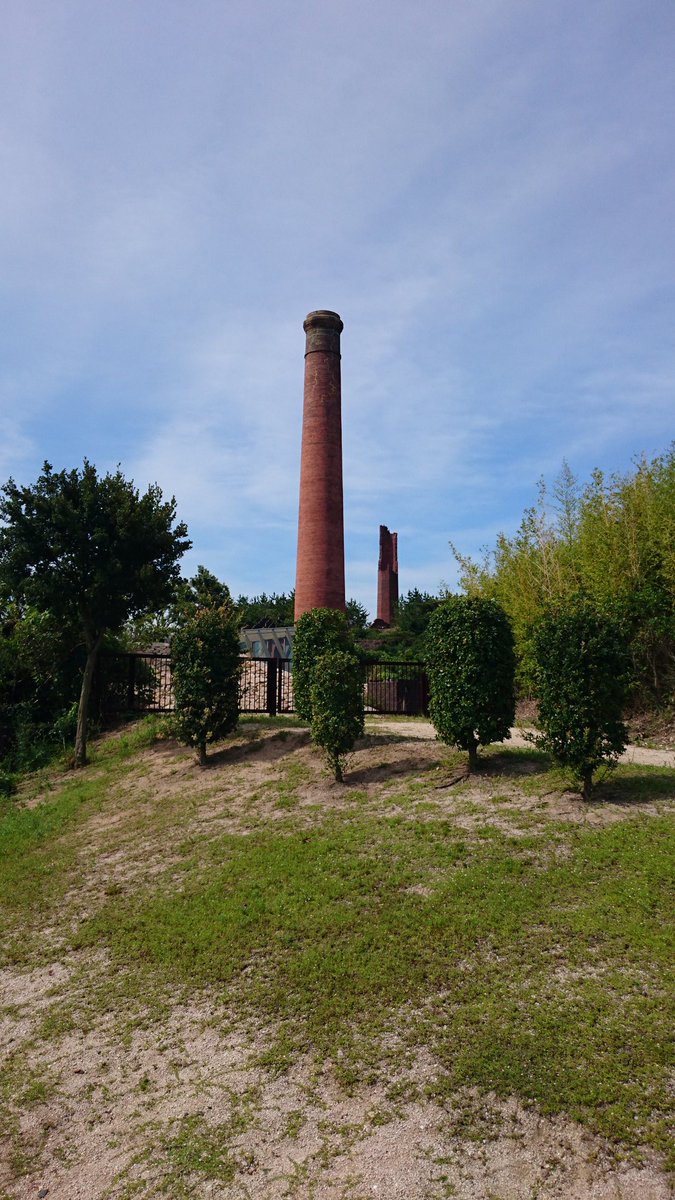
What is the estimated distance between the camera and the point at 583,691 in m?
7.81

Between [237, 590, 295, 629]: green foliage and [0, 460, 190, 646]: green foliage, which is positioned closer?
[0, 460, 190, 646]: green foliage

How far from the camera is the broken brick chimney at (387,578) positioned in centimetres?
4709

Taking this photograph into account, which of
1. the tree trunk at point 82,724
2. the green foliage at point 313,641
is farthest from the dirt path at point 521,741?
the tree trunk at point 82,724

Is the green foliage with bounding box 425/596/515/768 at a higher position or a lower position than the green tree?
lower

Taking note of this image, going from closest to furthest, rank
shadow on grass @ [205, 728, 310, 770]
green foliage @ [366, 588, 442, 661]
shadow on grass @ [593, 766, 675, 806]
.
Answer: shadow on grass @ [593, 766, 675, 806]
shadow on grass @ [205, 728, 310, 770]
green foliage @ [366, 588, 442, 661]

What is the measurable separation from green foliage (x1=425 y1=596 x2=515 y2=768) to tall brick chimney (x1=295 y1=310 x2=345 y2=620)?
1311 centimetres

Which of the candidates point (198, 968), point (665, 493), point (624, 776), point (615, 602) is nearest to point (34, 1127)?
point (198, 968)

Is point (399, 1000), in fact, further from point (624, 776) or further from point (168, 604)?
point (168, 604)

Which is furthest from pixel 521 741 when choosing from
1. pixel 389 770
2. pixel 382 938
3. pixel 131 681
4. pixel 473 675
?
pixel 131 681

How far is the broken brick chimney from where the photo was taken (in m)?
47.1

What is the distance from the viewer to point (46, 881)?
27.3ft

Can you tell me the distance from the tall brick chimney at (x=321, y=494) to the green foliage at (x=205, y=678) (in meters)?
10.2

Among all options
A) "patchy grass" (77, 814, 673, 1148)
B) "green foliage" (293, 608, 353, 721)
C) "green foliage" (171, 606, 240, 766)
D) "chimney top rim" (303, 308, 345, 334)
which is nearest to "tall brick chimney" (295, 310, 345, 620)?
"chimney top rim" (303, 308, 345, 334)

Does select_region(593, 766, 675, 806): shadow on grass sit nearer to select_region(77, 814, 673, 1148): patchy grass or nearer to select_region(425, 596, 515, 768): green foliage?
select_region(77, 814, 673, 1148): patchy grass
